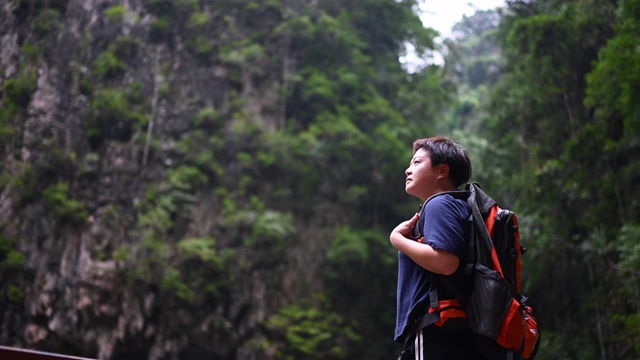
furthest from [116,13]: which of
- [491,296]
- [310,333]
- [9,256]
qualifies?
[491,296]

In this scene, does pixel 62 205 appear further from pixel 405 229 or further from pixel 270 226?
pixel 405 229

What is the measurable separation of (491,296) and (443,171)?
17.0 inches

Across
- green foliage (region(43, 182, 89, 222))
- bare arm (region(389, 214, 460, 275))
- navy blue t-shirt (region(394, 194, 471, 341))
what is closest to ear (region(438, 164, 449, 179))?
navy blue t-shirt (region(394, 194, 471, 341))

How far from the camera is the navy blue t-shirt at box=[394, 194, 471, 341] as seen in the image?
139 centimetres

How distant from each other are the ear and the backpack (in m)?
0.15

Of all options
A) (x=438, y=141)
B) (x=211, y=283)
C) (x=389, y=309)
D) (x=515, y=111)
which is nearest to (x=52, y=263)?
(x=211, y=283)

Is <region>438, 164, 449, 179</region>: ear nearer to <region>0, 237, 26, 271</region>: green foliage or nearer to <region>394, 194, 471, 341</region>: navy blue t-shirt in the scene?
<region>394, 194, 471, 341</region>: navy blue t-shirt

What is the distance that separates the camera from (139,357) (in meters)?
11.0

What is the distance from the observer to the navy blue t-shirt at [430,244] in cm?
139

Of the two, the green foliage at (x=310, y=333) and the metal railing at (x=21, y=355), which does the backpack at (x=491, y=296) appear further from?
the green foliage at (x=310, y=333)

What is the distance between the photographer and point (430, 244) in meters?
1.39

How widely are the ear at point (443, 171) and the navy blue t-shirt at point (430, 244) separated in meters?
0.13

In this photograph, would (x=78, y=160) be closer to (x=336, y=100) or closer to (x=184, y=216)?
(x=184, y=216)

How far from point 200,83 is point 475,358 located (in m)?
13.2
